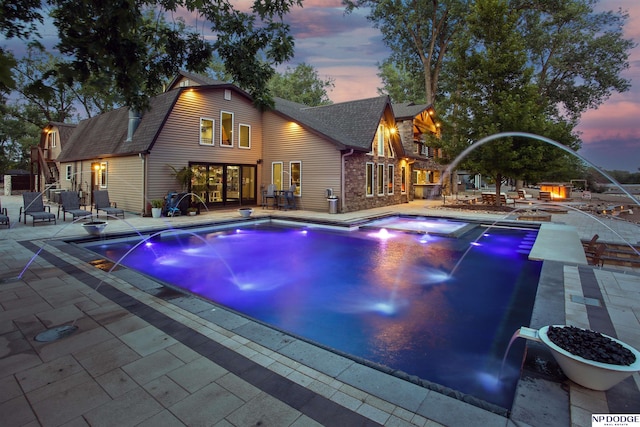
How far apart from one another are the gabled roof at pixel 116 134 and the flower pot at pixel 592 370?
38.0ft

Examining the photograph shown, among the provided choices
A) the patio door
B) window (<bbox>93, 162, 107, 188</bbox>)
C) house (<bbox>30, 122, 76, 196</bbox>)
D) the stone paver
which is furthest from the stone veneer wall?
house (<bbox>30, 122, 76, 196</bbox>)

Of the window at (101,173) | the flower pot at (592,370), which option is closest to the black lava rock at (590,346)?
the flower pot at (592,370)

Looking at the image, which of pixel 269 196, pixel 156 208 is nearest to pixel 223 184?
pixel 269 196

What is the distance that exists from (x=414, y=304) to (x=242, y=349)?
10.7ft

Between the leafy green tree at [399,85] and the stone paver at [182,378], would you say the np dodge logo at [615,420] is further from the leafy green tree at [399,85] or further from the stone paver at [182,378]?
the leafy green tree at [399,85]

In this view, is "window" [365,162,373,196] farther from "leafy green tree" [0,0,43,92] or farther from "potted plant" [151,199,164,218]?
"leafy green tree" [0,0,43,92]

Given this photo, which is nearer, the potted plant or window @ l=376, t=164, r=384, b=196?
the potted plant

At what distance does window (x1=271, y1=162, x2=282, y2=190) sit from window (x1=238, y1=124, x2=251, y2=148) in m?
1.67

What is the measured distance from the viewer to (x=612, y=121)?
1292 inches

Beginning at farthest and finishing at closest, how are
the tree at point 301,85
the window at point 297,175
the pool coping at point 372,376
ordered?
the tree at point 301,85 → the window at point 297,175 → the pool coping at point 372,376

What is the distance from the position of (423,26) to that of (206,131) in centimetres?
2232

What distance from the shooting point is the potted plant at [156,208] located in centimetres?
1281

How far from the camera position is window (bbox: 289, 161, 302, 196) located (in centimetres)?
1625

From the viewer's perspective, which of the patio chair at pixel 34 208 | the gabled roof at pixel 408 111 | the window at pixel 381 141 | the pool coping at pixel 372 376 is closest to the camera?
the pool coping at pixel 372 376
